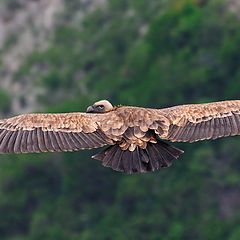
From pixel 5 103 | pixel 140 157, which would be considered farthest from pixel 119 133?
pixel 5 103

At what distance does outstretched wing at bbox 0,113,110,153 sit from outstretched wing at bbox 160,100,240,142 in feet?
2.42

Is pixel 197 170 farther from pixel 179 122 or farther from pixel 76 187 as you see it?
pixel 179 122

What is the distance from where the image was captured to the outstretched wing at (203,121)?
16781 millimetres

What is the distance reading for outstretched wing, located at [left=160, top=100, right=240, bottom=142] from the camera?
16781 millimetres

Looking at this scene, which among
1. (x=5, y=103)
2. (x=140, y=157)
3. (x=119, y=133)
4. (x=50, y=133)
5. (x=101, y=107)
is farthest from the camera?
(x=5, y=103)

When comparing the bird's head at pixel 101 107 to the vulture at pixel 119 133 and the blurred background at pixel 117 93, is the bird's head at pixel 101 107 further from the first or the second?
the blurred background at pixel 117 93

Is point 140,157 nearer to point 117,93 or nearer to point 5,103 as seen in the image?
point 117,93

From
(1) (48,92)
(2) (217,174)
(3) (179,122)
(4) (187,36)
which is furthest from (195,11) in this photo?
(3) (179,122)

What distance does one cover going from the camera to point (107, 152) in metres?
16.7

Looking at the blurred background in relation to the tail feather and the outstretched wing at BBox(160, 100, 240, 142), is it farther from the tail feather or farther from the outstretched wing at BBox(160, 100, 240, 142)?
the tail feather

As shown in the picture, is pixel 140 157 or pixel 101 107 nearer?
pixel 140 157

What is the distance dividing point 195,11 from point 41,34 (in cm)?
584

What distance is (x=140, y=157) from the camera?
1655 centimetres

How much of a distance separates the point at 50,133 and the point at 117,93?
130 feet
